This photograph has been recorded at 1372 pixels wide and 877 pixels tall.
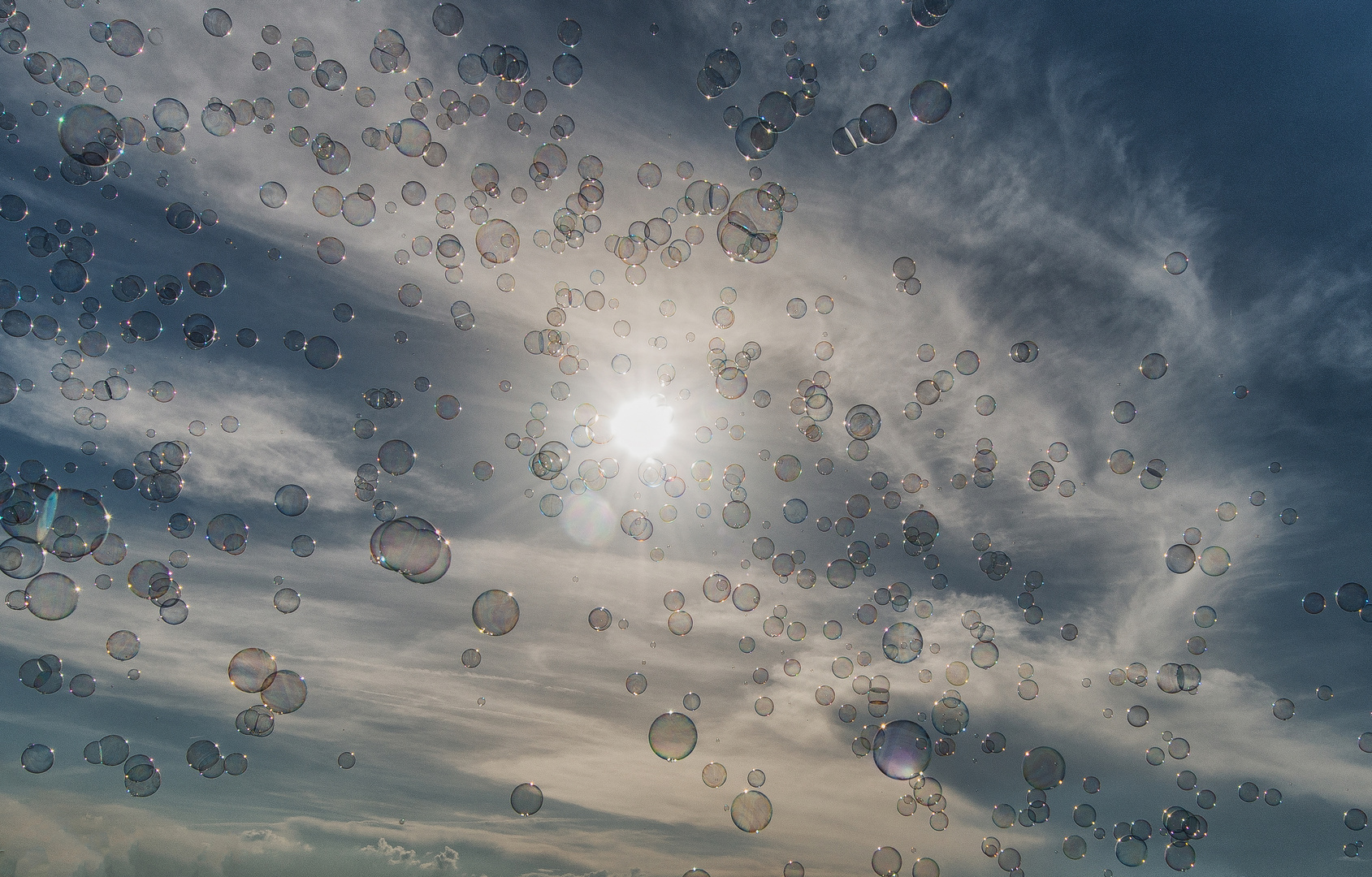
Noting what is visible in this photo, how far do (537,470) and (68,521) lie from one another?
10707mm

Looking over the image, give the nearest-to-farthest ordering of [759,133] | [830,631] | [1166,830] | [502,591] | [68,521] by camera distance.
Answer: [68,521] < [759,133] < [502,591] < [1166,830] < [830,631]

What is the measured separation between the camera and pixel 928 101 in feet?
51.9

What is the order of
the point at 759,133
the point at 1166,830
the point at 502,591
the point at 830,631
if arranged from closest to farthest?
the point at 759,133
the point at 502,591
the point at 1166,830
the point at 830,631

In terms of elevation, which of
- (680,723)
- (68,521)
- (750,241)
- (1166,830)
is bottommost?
(1166,830)

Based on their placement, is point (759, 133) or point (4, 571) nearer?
point (4, 571)

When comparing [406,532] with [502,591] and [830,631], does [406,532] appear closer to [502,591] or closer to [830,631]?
[502,591]

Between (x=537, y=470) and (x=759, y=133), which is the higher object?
(x=759, y=133)

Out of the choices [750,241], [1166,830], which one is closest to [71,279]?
[750,241]

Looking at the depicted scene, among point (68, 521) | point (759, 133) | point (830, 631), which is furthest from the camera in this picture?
point (830, 631)

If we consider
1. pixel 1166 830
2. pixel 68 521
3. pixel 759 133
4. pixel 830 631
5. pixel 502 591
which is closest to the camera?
pixel 68 521

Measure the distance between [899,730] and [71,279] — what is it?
938 inches

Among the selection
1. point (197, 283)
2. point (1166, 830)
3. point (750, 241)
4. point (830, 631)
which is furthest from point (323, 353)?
point (1166, 830)

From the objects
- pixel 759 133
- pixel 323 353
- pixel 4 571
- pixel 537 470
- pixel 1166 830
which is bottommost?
pixel 1166 830

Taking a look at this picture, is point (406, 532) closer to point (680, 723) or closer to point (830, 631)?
Result: point (680, 723)
